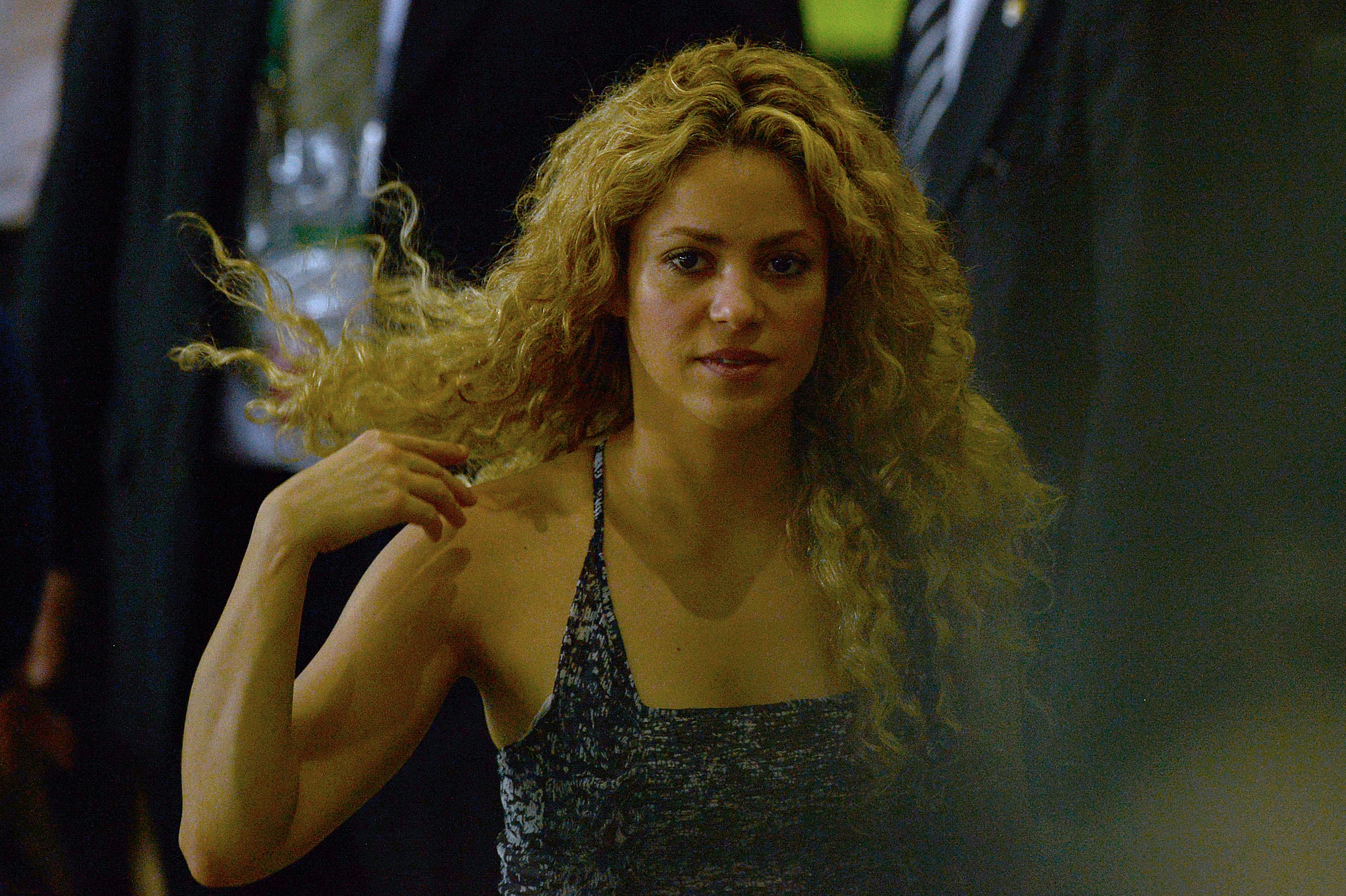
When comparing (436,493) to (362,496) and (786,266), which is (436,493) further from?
(786,266)

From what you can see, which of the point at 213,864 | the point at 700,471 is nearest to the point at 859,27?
the point at 700,471

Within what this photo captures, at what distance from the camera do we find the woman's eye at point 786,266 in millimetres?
723

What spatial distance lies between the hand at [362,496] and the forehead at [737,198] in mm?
215

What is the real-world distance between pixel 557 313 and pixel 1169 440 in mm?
468

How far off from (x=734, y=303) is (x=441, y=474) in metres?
0.21

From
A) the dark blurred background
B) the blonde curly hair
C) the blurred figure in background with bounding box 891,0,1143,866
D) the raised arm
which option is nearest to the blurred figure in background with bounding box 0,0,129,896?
the dark blurred background

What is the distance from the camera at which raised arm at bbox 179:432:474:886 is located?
2.15 ft

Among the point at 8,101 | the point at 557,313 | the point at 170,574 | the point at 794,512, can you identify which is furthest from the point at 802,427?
the point at 8,101

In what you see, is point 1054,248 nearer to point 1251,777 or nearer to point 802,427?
point 802,427

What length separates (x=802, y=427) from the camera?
861 millimetres

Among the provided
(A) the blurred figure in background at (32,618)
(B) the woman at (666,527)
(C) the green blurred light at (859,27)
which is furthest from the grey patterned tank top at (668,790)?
(C) the green blurred light at (859,27)

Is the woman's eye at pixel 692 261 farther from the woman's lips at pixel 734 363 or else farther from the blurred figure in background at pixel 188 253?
the blurred figure in background at pixel 188 253

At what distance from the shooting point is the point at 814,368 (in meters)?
0.84

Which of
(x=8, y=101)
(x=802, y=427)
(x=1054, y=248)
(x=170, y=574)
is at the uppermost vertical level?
(x=8, y=101)
